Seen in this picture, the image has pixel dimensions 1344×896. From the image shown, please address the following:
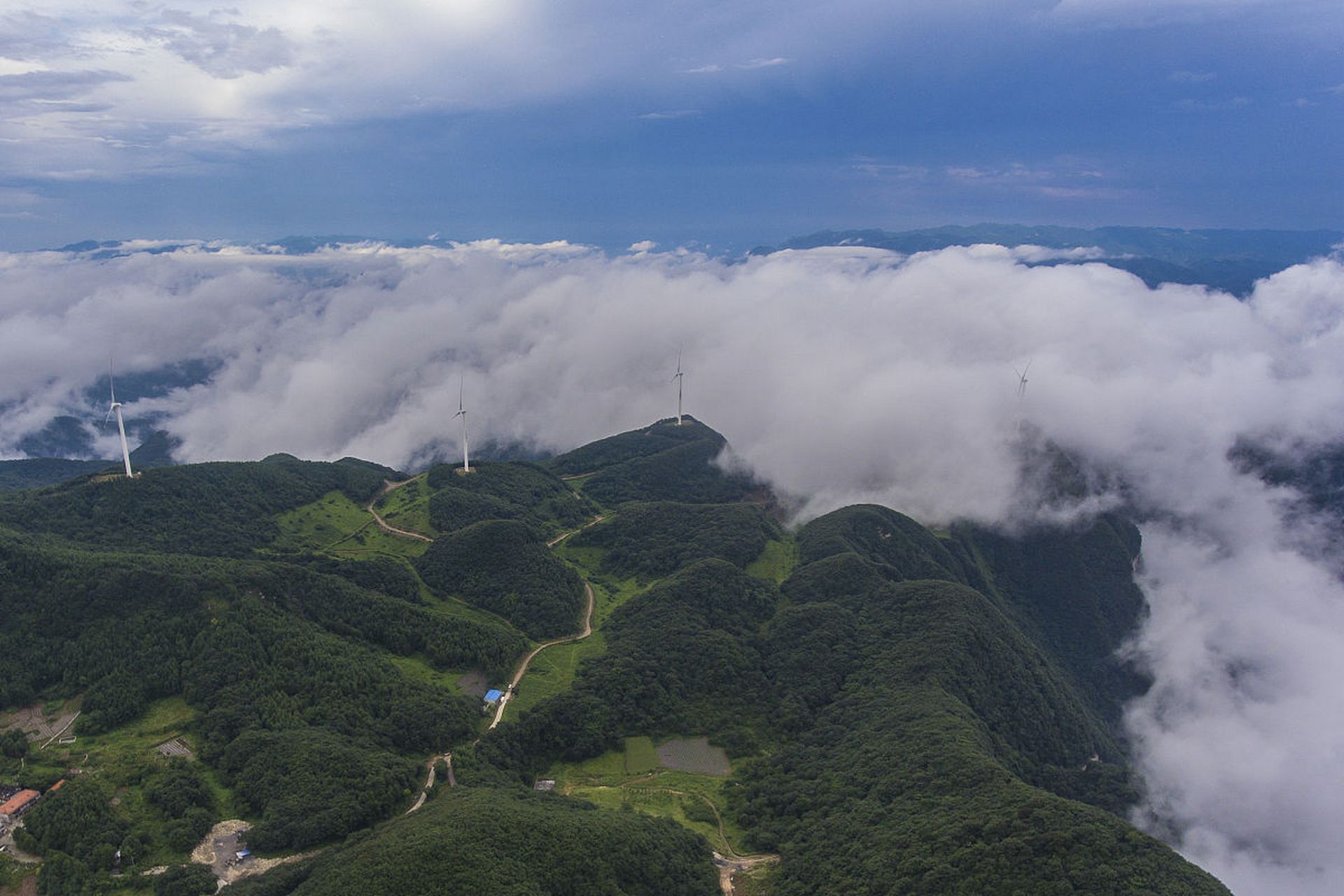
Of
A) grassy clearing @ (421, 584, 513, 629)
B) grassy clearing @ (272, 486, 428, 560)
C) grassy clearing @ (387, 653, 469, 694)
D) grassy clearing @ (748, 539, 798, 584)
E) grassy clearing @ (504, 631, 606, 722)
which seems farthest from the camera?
grassy clearing @ (748, 539, 798, 584)

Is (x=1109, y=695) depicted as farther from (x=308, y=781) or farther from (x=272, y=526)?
(x=272, y=526)

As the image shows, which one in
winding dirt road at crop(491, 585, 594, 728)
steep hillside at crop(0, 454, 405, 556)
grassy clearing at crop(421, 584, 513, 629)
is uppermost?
steep hillside at crop(0, 454, 405, 556)

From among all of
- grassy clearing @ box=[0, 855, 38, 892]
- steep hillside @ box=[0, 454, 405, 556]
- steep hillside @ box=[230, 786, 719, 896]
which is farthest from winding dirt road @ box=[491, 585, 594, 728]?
steep hillside @ box=[0, 454, 405, 556]

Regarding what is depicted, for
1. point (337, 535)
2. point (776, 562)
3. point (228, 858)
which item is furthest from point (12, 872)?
point (776, 562)

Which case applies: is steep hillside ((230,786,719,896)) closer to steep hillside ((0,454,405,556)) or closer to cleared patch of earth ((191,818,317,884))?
cleared patch of earth ((191,818,317,884))

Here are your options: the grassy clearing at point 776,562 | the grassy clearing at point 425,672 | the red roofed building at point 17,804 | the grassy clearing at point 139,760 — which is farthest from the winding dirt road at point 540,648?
the red roofed building at point 17,804
